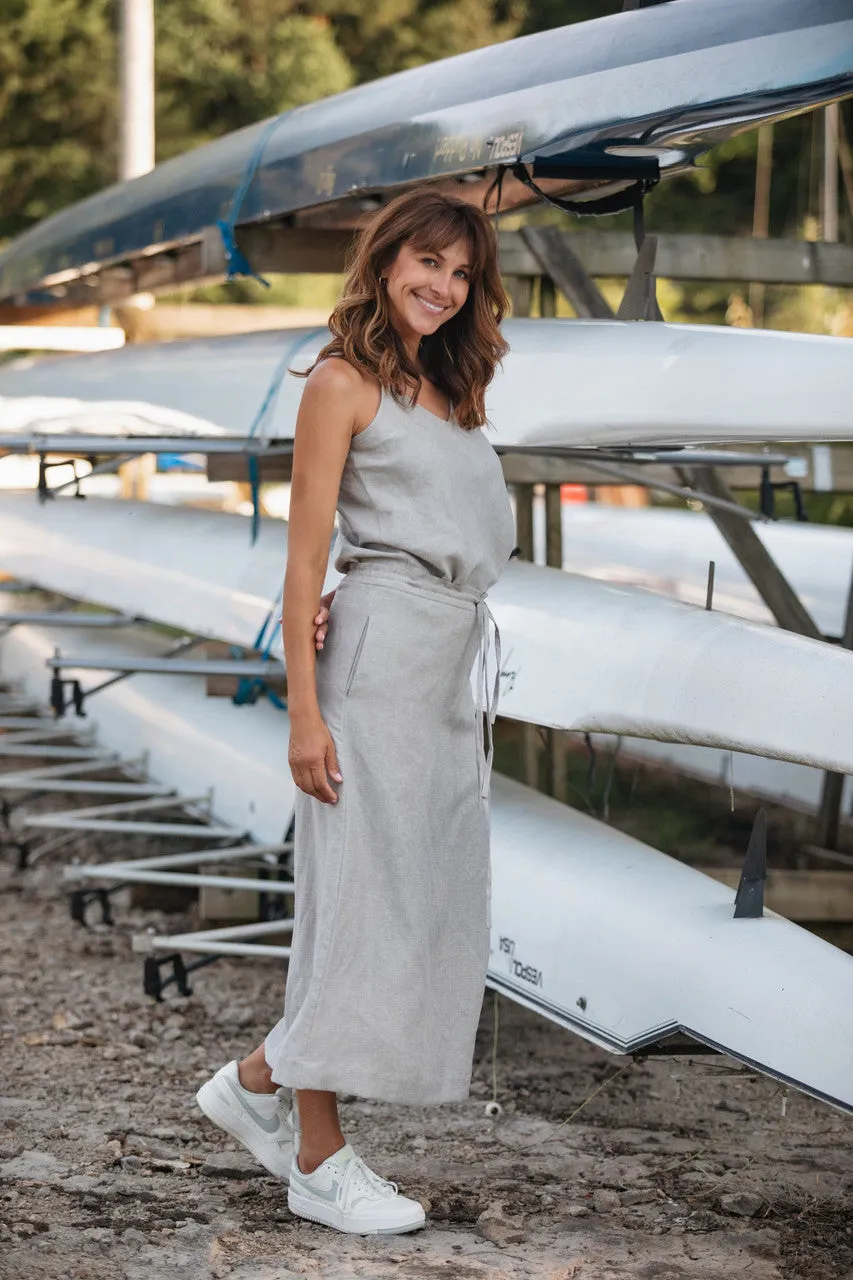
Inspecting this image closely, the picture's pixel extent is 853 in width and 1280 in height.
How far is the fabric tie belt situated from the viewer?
2.50 m

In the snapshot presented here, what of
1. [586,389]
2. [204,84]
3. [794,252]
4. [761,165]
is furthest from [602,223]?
[586,389]

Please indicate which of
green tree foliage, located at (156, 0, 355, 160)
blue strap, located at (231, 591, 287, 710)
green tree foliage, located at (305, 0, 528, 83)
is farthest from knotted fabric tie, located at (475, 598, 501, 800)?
green tree foliage, located at (305, 0, 528, 83)

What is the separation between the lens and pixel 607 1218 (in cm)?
267

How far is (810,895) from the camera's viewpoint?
4277 mm

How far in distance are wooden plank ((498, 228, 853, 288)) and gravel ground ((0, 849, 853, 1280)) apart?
7.22ft

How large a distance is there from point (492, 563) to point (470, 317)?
389mm

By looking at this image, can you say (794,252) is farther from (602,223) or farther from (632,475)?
(602,223)

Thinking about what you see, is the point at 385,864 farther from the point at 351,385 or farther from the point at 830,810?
the point at 830,810

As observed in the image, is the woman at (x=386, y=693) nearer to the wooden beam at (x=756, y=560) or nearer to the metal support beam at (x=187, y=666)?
the metal support beam at (x=187, y=666)

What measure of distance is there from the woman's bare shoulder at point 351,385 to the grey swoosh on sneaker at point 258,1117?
1.11 metres

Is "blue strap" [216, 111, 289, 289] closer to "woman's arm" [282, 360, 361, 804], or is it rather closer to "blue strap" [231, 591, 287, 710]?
"blue strap" [231, 591, 287, 710]

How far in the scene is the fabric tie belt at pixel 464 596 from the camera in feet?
8.20

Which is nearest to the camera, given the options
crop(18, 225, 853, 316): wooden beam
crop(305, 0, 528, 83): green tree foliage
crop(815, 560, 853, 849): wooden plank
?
crop(18, 225, 853, 316): wooden beam

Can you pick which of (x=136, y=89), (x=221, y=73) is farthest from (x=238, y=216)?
(x=221, y=73)
